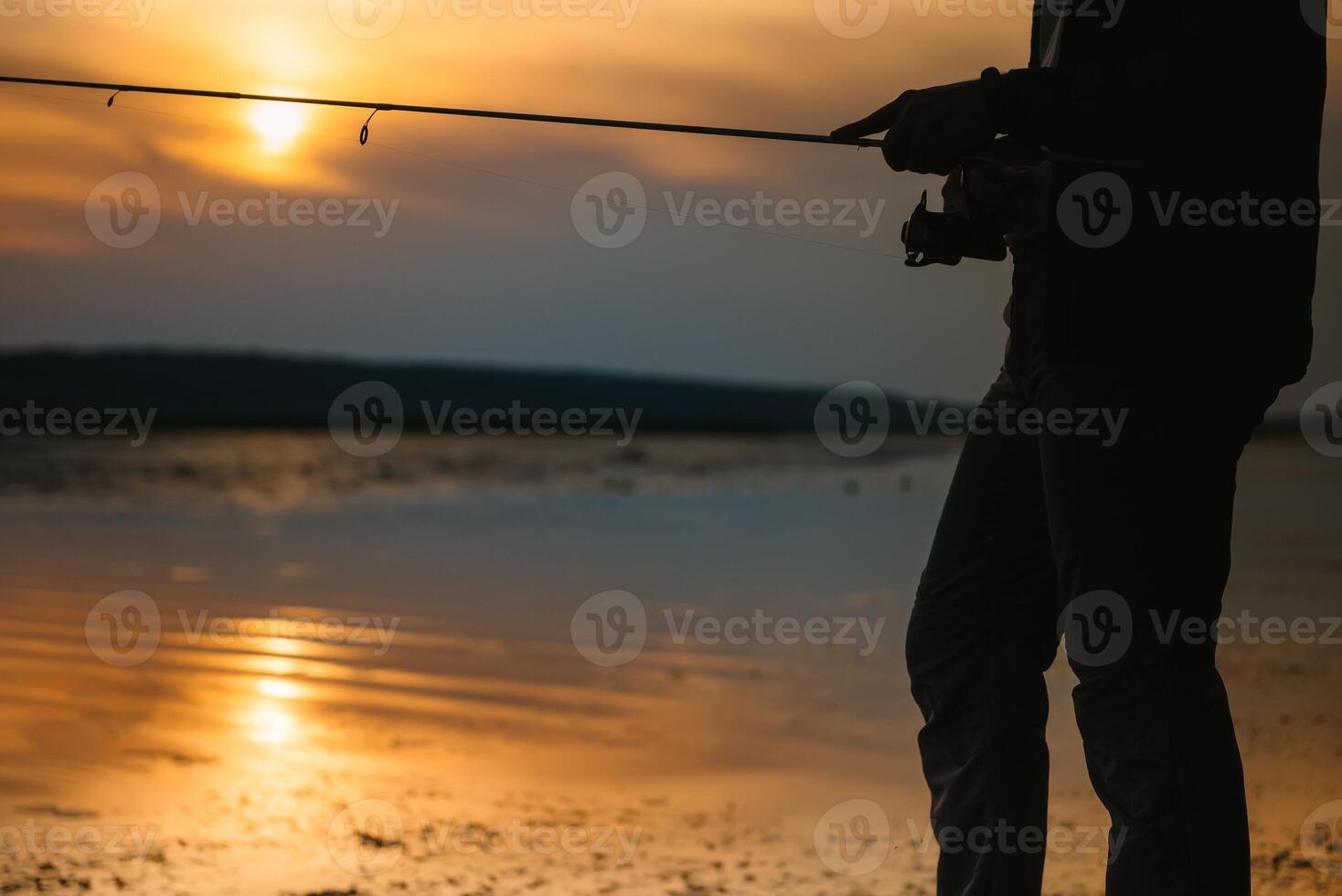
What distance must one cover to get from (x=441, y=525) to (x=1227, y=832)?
382 inches

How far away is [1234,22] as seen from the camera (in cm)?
193

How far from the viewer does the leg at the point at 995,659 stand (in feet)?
7.52

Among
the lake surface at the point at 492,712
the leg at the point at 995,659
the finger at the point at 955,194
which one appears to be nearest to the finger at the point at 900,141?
the finger at the point at 955,194

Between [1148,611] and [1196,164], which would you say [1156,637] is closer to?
[1148,611]

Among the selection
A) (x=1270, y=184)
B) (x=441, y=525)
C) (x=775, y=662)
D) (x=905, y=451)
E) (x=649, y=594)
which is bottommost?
(x=1270, y=184)

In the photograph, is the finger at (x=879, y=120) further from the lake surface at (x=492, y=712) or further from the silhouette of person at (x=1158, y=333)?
the lake surface at (x=492, y=712)

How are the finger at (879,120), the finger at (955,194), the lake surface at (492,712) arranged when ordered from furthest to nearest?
the lake surface at (492,712) → the finger at (955,194) → the finger at (879,120)

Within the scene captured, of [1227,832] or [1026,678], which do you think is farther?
[1026,678]

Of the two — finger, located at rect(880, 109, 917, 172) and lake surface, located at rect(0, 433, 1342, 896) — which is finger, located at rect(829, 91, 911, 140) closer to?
finger, located at rect(880, 109, 917, 172)

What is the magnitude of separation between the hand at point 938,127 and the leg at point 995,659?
1.41 ft

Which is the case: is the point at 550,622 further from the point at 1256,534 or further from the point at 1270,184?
the point at 1256,534

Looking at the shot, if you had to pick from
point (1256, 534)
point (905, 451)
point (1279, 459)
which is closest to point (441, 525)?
point (1256, 534)

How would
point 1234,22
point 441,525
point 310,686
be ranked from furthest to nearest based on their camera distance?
1. point 441,525
2. point 310,686
3. point 1234,22

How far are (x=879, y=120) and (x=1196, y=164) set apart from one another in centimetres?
48
